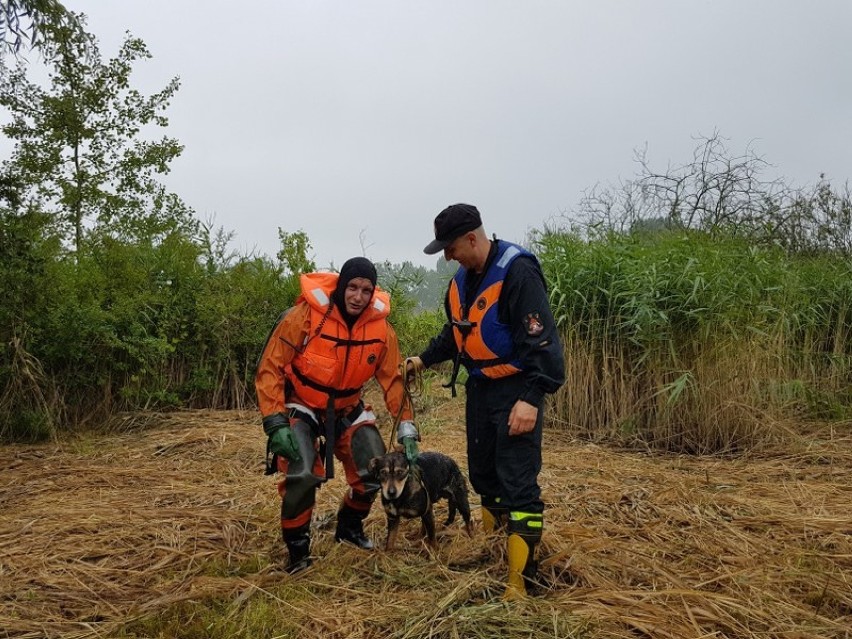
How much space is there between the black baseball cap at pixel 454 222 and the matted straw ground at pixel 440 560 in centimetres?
181

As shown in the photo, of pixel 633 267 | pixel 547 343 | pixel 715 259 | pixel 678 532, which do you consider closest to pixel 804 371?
pixel 715 259

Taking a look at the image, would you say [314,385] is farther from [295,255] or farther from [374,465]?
[295,255]

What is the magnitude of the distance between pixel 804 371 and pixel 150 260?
29.1 ft

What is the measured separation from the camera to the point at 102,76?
14.2 metres

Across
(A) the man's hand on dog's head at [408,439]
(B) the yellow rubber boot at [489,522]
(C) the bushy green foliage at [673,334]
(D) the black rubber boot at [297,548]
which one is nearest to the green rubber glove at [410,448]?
(A) the man's hand on dog's head at [408,439]

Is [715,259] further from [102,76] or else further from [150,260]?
[102,76]

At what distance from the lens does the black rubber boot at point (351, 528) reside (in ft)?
14.1

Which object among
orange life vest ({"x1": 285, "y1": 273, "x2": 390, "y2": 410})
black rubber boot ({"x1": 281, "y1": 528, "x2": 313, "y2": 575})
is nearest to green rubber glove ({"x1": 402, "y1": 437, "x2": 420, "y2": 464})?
orange life vest ({"x1": 285, "y1": 273, "x2": 390, "y2": 410})

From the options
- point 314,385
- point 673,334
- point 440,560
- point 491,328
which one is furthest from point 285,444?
point 673,334

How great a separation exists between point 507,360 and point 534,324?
29 cm

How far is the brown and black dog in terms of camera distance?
390cm

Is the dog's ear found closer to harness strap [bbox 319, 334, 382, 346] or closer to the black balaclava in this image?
harness strap [bbox 319, 334, 382, 346]

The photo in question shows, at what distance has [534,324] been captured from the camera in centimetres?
341

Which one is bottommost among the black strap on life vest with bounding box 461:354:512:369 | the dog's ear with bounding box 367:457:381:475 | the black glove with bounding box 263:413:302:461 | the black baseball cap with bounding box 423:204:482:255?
the dog's ear with bounding box 367:457:381:475
